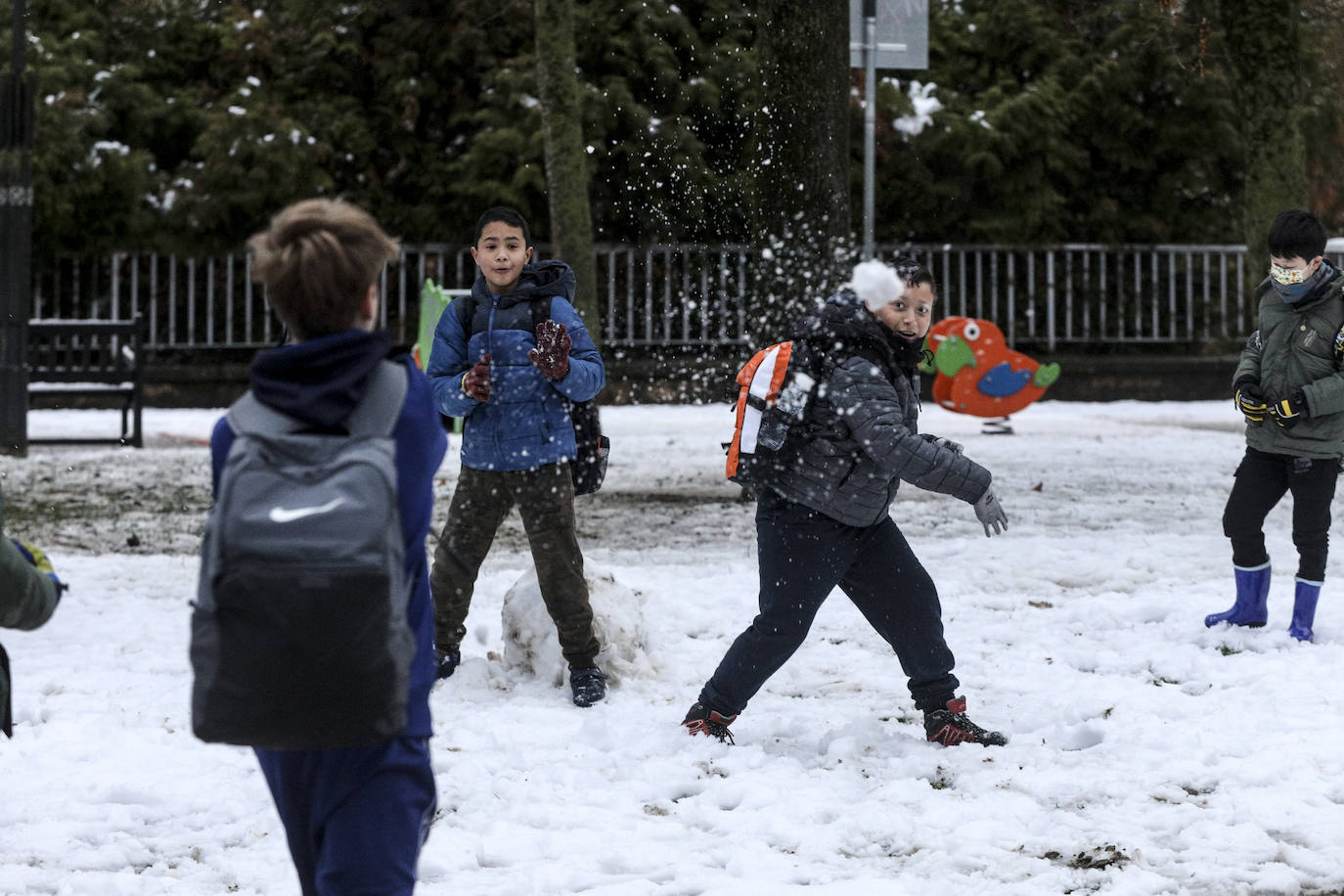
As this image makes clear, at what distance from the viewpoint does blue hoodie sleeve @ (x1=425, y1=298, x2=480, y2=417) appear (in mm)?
5180

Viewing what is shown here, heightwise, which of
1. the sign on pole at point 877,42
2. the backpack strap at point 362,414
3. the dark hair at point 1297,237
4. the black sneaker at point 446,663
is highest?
the sign on pole at point 877,42

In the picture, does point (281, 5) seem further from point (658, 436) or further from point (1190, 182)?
point (1190, 182)

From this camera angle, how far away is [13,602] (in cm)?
270

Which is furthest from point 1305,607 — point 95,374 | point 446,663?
point 95,374

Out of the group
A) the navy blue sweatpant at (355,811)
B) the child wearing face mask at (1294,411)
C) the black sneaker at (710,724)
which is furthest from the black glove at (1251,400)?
the navy blue sweatpant at (355,811)

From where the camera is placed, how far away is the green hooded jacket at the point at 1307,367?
19.1 ft

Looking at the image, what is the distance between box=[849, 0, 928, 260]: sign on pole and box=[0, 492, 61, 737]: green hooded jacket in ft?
24.8

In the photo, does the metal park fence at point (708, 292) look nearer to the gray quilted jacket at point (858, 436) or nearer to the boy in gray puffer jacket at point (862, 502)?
the boy in gray puffer jacket at point (862, 502)

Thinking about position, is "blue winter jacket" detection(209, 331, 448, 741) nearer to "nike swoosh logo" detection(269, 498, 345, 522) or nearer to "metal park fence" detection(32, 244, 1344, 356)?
"nike swoosh logo" detection(269, 498, 345, 522)

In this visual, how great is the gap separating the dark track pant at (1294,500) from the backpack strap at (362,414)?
4483 millimetres

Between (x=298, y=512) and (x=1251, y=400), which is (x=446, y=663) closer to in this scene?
(x=1251, y=400)

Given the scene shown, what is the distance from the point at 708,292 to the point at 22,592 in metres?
15.9

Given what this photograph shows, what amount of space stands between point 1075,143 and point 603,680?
16.1 metres

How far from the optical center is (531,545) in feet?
17.2
